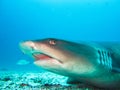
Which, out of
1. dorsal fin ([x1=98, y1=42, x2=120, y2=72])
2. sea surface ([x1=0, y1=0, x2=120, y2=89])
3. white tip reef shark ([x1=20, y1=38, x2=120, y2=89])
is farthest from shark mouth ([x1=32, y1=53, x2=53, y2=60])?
sea surface ([x1=0, y1=0, x2=120, y2=89])

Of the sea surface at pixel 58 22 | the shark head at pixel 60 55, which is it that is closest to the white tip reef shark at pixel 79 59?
the shark head at pixel 60 55

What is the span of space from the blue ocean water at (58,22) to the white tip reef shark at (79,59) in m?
105

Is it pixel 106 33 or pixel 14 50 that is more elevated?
pixel 106 33

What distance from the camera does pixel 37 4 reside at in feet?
384

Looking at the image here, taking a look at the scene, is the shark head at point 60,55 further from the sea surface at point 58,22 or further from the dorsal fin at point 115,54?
the sea surface at point 58,22

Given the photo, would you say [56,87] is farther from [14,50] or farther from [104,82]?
[14,50]

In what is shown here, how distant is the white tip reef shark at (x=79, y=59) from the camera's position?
4113 mm

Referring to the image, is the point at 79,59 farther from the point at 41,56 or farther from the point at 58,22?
the point at 58,22

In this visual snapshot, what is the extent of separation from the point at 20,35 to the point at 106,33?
51331 mm

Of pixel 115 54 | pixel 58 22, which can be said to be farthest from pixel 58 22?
pixel 115 54

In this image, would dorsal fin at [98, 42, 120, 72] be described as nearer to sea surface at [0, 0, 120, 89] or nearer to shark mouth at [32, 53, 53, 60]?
shark mouth at [32, 53, 53, 60]

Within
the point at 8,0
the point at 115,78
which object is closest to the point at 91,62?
the point at 115,78

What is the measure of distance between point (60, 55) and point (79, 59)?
0.39 m

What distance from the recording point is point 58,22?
154000mm
